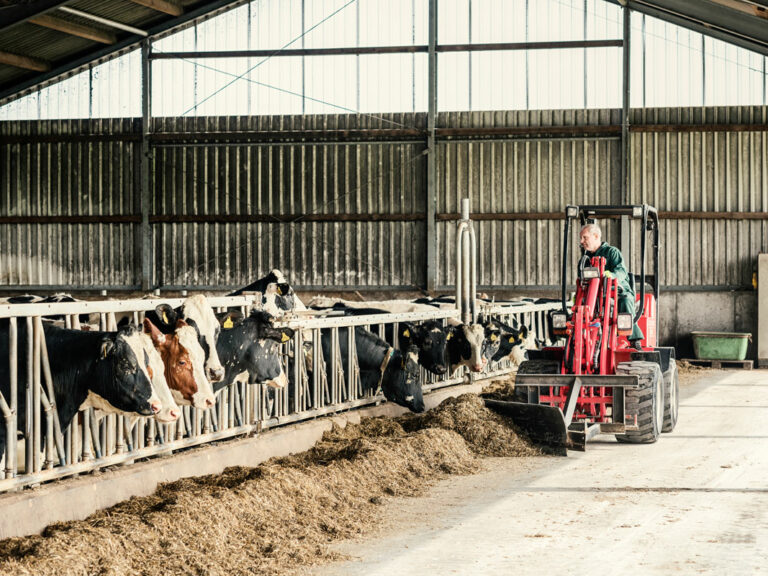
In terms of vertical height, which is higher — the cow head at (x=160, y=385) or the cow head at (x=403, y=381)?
the cow head at (x=160, y=385)

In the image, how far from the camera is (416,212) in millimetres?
25375

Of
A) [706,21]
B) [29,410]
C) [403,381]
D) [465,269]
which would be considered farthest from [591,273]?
[706,21]

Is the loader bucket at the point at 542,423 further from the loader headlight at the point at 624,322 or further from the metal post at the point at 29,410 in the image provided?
the metal post at the point at 29,410

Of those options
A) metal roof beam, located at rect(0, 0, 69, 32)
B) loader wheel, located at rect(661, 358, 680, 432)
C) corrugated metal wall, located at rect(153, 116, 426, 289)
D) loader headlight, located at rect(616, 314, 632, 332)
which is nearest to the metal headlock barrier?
loader headlight, located at rect(616, 314, 632, 332)

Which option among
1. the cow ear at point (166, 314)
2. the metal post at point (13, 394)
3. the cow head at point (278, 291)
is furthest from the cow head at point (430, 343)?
the metal post at point (13, 394)

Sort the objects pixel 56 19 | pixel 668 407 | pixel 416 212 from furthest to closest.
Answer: pixel 416 212, pixel 56 19, pixel 668 407

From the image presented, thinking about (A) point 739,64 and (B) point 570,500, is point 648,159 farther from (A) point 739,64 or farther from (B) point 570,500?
(B) point 570,500

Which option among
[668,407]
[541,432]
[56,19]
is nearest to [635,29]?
[56,19]

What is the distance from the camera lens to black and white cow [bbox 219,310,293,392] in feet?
28.2

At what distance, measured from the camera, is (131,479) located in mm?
7090

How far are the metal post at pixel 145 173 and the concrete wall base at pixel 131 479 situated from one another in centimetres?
1653

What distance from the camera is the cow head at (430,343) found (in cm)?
1323

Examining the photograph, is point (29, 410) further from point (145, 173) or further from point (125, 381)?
point (145, 173)

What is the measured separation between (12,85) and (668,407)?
20620 mm
